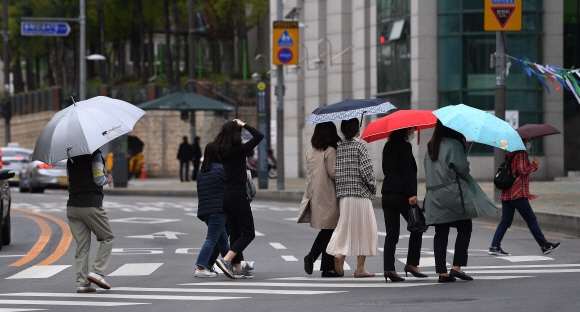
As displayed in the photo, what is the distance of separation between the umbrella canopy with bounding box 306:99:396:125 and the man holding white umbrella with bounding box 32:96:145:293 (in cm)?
195

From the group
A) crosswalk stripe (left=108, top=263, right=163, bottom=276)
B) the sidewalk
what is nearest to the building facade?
the sidewalk

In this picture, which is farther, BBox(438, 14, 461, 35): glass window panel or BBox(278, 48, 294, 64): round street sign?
BBox(438, 14, 461, 35): glass window panel

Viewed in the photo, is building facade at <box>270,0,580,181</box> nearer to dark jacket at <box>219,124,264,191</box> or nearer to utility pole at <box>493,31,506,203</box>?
utility pole at <box>493,31,506,203</box>

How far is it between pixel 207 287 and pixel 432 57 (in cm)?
2697

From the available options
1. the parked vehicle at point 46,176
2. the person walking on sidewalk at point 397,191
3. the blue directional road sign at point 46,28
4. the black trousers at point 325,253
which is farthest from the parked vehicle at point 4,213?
the blue directional road sign at point 46,28

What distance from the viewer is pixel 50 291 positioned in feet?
40.3

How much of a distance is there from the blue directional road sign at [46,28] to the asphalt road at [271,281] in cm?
2321

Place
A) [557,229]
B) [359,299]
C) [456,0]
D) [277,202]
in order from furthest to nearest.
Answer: [456,0] < [277,202] < [557,229] < [359,299]

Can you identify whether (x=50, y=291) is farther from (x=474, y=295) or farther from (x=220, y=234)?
(x=474, y=295)

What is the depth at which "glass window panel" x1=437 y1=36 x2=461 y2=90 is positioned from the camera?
125ft

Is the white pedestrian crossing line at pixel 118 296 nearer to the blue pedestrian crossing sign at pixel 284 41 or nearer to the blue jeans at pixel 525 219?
the blue jeans at pixel 525 219

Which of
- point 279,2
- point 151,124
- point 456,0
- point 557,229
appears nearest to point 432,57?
point 456,0

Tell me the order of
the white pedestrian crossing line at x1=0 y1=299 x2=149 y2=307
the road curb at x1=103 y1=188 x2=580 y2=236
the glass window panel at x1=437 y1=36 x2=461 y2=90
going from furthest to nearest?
the glass window panel at x1=437 y1=36 x2=461 y2=90 → the road curb at x1=103 y1=188 x2=580 y2=236 → the white pedestrian crossing line at x1=0 y1=299 x2=149 y2=307

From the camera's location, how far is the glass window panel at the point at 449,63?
125 feet
